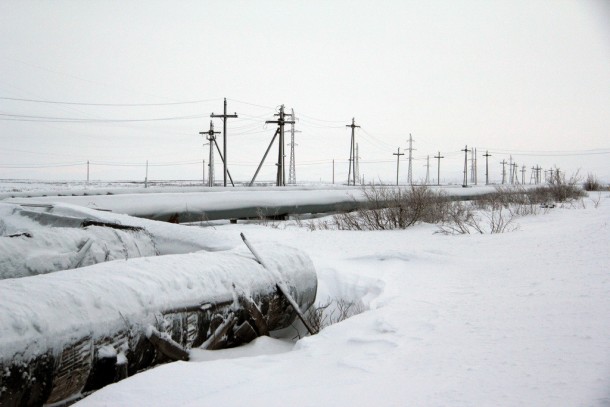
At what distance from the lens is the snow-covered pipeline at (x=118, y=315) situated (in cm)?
167

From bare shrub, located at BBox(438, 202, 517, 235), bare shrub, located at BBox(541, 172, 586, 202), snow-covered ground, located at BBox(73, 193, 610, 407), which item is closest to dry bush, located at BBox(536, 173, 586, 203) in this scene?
bare shrub, located at BBox(541, 172, 586, 202)

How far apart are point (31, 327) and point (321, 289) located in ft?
8.77

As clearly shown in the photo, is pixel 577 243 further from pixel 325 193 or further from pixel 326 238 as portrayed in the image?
pixel 325 193

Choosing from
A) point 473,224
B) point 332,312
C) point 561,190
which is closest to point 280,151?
point 561,190

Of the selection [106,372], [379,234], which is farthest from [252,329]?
[379,234]

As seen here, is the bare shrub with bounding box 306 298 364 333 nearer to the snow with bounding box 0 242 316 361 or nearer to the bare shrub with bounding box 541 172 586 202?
the snow with bounding box 0 242 316 361

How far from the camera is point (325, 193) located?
1349cm

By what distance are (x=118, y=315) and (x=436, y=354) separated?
1.47 meters

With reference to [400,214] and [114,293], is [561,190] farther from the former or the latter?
[114,293]

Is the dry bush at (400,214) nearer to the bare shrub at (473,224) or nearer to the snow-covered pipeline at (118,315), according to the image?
the bare shrub at (473,224)

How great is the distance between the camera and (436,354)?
6.60 ft

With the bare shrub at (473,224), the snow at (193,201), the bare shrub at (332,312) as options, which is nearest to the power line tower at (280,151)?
the snow at (193,201)

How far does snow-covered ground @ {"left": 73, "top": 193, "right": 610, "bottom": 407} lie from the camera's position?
5.30ft

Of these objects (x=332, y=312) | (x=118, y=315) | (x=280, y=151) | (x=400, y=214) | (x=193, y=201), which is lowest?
(x=332, y=312)
